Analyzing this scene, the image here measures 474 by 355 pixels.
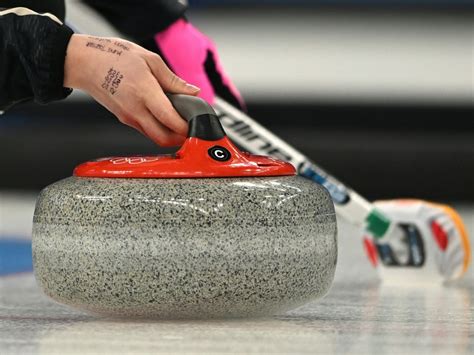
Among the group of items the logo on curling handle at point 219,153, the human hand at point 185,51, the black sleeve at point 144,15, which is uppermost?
the logo on curling handle at point 219,153

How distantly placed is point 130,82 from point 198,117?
0.11m

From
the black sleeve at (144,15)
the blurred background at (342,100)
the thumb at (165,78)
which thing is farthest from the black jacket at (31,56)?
the blurred background at (342,100)

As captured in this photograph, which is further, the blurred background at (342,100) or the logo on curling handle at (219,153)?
the blurred background at (342,100)

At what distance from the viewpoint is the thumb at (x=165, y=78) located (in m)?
1.56

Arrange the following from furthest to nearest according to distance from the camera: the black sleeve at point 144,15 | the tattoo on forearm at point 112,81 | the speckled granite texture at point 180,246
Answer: the black sleeve at point 144,15 → the tattoo on forearm at point 112,81 → the speckled granite texture at point 180,246

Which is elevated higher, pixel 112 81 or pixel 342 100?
pixel 112 81

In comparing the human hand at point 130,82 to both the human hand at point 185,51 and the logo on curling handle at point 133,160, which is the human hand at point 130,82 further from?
the human hand at point 185,51

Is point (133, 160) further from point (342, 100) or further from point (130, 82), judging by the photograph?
point (342, 100)

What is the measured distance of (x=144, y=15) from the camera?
2324mm

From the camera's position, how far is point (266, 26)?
5.12m

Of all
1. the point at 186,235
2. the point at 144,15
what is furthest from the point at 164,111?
the point at 144,15

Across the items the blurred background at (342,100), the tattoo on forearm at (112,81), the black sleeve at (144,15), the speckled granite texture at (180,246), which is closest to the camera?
the speckled granite texture at (180,246)

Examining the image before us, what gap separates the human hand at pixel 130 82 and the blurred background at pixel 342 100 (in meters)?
2.99

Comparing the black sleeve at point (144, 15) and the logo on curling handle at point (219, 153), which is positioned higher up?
the logo on curling handle at point (219, 153)
